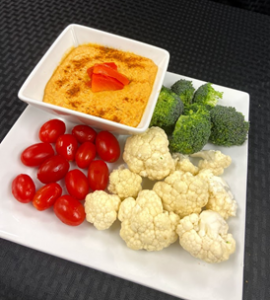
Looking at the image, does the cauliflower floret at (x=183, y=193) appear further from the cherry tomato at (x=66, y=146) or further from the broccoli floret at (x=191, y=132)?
the cherry tomato at (x=66, y=146)

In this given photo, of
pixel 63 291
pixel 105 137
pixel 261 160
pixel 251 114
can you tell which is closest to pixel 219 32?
pixel 251 114

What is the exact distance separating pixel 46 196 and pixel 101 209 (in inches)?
10.4

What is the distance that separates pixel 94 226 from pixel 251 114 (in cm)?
137

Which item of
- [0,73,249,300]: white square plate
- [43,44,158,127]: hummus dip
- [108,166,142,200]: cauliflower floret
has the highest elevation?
[43,44,158,127]: hummus dip

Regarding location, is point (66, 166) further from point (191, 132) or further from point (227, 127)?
point (227, 127)

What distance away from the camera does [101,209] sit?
4.03 feet

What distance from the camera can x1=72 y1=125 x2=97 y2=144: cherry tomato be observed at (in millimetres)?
1519

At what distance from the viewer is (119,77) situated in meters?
1.43

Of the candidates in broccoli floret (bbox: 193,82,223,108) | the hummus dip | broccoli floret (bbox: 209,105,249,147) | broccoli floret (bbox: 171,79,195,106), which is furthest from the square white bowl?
broccoli floret (bbox: 209,105,249,147)

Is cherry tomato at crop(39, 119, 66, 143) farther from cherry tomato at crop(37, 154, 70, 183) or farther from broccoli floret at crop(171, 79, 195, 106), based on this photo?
broccoli floret at crop(171, 79, 195, 106)

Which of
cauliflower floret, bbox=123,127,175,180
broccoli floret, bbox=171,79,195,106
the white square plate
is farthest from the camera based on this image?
broccoli floret, bbox=171,79,195,106

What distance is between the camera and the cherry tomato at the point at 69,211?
4.06ft

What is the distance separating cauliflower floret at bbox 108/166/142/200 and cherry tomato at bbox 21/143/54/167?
0.36 metres

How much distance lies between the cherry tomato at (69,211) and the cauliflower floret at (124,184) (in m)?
0.18
